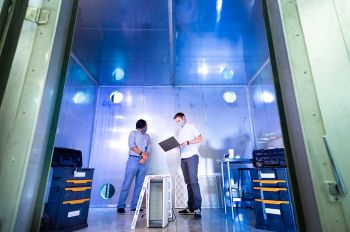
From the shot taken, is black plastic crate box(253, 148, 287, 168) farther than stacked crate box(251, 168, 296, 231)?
Yes

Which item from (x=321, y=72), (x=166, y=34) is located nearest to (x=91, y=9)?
(x=166, y=34)

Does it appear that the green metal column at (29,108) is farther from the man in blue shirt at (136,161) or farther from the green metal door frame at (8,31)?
the man in blue shirt at (136,161)

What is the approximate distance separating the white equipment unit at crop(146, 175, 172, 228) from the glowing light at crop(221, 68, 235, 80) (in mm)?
2852

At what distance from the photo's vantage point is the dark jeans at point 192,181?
2.73 metres

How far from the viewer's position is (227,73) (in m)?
4.31

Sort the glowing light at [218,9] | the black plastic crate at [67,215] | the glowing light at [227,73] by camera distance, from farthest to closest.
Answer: the glowing light at [227,73]
the glowing light at [218,9]
the black plastic crate at [67,215]

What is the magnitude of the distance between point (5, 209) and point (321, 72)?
1.25 metres

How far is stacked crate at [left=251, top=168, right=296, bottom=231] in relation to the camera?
2.00 meters

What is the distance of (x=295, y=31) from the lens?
2.73 feet

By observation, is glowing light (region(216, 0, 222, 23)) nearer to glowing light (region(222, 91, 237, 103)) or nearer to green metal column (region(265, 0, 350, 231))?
green metal column (region(265, 0, 350, 231))

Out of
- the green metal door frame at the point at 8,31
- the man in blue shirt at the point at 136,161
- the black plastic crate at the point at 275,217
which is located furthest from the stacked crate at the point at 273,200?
the green metal door frame at the point at 8,31

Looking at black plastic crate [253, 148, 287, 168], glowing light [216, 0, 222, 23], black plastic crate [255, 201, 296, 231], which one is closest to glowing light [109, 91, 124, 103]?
glowing light [216, 0, 222, 23]

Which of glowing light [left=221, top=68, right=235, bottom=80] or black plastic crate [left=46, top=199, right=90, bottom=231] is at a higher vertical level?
glowing light [left=221, top=68, right=235, bottom=80]

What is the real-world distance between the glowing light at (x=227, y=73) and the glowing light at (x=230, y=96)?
1.27 feet
